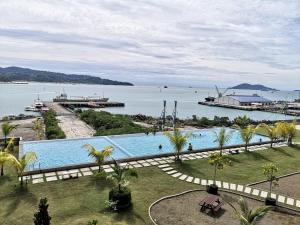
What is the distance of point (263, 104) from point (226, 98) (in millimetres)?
12657

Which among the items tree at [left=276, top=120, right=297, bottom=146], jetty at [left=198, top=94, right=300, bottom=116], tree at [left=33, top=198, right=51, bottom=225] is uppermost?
tree at [left=276, top=120, right=297, bottom=146]

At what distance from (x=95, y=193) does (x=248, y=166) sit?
10.7 meters

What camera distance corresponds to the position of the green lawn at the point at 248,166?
18562mm

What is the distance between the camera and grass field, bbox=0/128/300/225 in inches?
509

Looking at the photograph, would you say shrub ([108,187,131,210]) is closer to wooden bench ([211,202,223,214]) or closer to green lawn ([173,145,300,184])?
wooden bench ([211,202,223,214])

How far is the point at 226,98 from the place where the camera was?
11206cm

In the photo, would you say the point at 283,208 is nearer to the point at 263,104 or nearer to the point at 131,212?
the point at 131,212

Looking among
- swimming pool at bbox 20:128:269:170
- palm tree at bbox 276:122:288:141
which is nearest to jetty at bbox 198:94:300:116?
swimming pool at bbox 20:128:269:170

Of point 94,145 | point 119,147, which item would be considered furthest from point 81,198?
point 94,145

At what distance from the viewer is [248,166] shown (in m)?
20.9

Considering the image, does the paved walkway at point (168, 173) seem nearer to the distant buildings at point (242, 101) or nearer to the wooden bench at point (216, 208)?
the wooden bench at point (216, 208)

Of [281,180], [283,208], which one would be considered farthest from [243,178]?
[283,208]

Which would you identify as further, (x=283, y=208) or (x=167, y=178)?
(x=167, y=178)

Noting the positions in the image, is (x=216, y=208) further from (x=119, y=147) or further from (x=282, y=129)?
(x=282, y=129)
